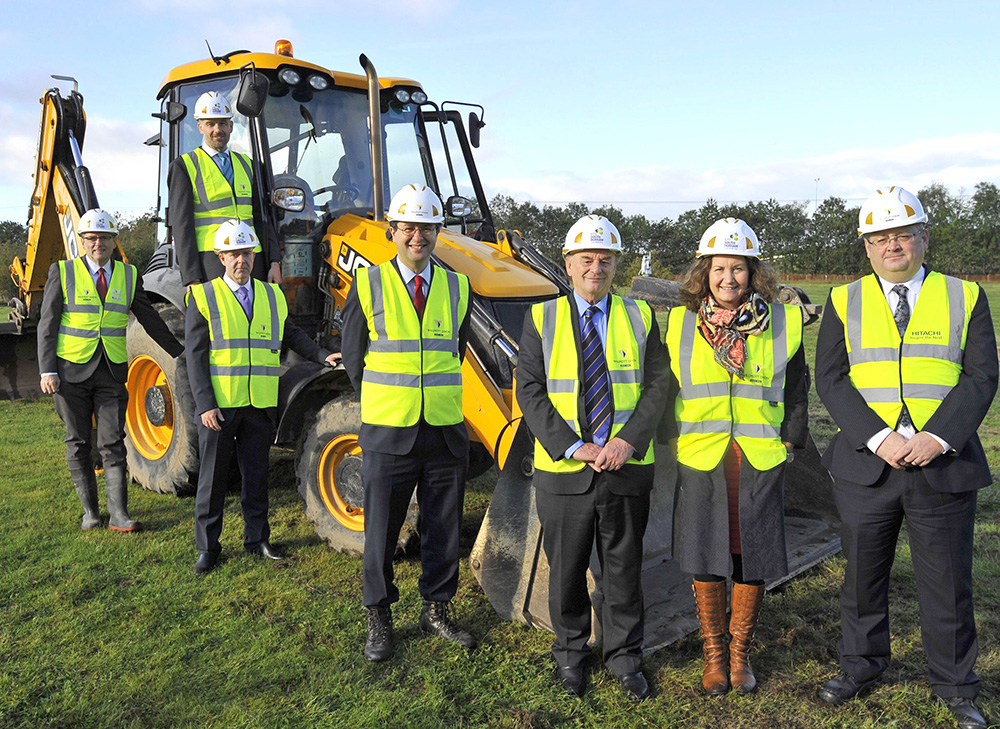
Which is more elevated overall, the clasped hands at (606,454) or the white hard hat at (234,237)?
the white hard hat at (234,237)

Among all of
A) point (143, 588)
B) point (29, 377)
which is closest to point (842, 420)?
point (143, 588)

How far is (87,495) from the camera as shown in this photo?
17.9 ft

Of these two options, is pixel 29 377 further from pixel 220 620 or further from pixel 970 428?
pixel 970 428

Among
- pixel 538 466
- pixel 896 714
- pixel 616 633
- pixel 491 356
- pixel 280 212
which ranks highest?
pixel 280 212

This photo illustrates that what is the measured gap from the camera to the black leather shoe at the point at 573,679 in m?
3.37

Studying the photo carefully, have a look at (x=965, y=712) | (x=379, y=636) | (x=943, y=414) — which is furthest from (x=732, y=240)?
(x=379, y=636)

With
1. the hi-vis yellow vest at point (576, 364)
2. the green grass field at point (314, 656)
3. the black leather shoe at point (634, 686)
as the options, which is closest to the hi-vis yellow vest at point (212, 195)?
the green grass field at point (314, 656)

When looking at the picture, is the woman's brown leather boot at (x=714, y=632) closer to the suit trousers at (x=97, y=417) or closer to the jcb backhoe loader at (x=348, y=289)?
the jcb backhoe loader at (x=348, y=289)

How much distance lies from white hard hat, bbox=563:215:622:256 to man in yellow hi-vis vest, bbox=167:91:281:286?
227cm

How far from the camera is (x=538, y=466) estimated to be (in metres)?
3.43

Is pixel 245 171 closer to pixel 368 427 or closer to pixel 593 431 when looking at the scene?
pixel 368 427

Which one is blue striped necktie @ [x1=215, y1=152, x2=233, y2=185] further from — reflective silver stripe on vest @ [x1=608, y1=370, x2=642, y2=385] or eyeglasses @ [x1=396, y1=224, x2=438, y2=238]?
reflective silver stripe on vest @ [x1=608, y1=370, x2=642, y2=385]

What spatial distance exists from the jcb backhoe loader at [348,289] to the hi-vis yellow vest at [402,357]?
57 cm

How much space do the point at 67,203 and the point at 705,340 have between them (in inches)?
253
